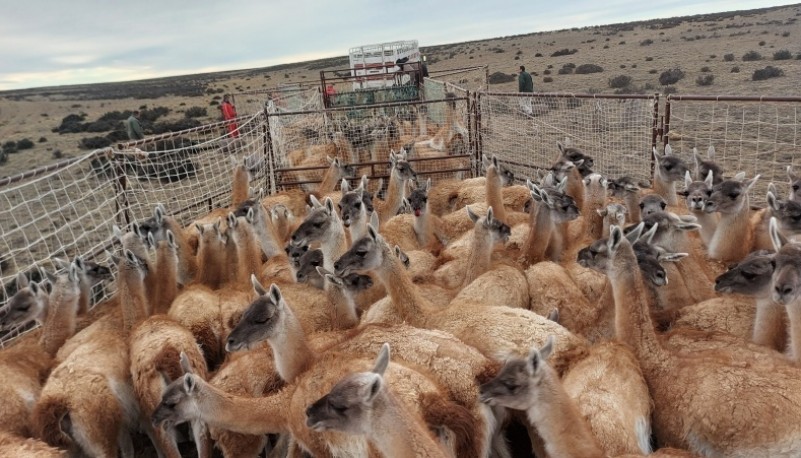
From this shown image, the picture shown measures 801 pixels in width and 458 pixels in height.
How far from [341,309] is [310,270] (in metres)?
0.98

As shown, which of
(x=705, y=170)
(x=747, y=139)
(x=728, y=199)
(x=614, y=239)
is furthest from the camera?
(x=747, y=139)

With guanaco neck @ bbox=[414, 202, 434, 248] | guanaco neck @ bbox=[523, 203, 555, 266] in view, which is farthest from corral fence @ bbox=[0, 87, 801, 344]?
guanaco neck @ bbox=[523, 203, 555, 266]

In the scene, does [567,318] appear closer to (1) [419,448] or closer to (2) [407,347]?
(2) [407,347]

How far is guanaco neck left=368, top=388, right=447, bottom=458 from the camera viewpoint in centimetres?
326

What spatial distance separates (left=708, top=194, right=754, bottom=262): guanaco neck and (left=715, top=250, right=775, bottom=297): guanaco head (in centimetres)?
173

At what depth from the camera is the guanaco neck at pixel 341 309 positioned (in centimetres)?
581

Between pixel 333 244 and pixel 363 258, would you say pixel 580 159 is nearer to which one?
pixel 333 244

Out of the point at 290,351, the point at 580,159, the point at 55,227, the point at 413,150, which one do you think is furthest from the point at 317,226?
the point at 55,227

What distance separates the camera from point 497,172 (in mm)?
8133

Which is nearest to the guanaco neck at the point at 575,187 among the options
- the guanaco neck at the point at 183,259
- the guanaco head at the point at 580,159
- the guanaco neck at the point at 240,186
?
the guanaco head at the point at 580,159

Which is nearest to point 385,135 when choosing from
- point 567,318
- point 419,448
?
point 567,318

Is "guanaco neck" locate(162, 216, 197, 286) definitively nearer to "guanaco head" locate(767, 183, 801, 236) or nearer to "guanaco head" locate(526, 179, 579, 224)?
"guanaco head" locate(526, 179, 579, 224)

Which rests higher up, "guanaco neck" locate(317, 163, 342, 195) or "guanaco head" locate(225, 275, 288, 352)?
"guanaco head" locate(225, 275, 288, 352)

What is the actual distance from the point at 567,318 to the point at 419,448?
2.48 meters
